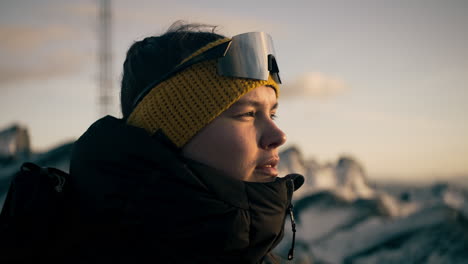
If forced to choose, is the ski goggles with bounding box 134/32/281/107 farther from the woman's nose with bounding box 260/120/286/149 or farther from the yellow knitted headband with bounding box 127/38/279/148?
the woman's nose with bounding box 260/120/286/149

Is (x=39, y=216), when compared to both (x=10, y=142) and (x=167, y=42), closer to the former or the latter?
(x=167, y=42)

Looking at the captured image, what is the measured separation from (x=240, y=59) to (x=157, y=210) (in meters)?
0.72

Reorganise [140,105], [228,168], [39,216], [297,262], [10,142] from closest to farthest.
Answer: [39,216], [228,168], [140,105], [297,262], [10,142]

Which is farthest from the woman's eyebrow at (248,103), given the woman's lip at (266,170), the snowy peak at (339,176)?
the snowy peak at (339,176)

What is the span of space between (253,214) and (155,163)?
1.35 feet

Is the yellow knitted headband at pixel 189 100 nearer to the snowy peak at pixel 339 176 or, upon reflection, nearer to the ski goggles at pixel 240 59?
the ski goggles at pixel 240 59

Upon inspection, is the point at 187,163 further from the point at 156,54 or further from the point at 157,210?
the point at 156,54

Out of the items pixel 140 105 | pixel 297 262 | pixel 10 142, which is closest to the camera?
pixel 140 105

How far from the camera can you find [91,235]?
1801mm

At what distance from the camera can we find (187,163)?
185 cm

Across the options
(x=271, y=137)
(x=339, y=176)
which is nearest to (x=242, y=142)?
(x=271, y=137)

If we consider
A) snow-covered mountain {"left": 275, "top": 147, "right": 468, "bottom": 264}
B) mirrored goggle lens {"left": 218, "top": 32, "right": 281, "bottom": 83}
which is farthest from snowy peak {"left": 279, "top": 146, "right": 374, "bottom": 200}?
mirrored goggle lens {"left": 218, "top": 32, "right": 281, "bottom": 83}

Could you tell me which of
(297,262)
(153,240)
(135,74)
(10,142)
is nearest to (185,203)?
(153,240)

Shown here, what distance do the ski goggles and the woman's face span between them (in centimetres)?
10
